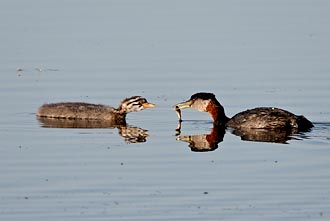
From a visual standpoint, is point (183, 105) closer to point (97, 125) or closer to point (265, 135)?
point (97, 125)

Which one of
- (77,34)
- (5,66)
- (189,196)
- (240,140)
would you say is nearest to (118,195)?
(189,196)

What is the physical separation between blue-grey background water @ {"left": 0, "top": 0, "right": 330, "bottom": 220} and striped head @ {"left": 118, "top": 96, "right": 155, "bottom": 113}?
0.24 meters

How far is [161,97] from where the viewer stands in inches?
782

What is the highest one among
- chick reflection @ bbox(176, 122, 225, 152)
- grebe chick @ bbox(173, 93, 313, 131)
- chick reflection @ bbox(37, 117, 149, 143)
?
grebe chick @ bbox(173, 93, 313, 131)

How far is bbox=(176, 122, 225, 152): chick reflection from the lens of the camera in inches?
649

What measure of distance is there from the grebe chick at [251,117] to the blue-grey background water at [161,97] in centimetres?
28

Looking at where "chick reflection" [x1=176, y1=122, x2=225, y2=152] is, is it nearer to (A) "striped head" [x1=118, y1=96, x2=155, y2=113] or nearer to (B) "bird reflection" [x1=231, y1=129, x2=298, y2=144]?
(B) "bird reflection" [x1=231, y1=129, x2=298, y2=144]

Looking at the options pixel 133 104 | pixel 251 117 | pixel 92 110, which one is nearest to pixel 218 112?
pixel 251 117

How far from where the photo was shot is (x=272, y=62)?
22.8 metres

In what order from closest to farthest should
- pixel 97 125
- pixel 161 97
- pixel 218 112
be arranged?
pixel 218 112, pixel 97 125, pixel 161 97

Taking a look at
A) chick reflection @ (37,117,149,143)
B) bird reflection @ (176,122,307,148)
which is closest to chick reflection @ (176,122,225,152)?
bird reflection @ (176,122,307,148)

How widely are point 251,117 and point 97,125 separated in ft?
8.74

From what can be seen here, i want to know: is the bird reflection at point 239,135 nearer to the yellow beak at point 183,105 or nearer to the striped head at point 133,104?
the yellow beak at point 183,105

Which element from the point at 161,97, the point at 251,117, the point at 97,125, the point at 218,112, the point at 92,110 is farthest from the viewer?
the point at 161,97
